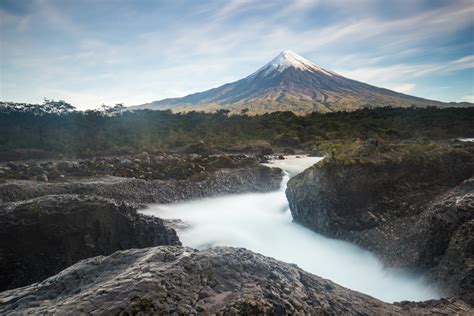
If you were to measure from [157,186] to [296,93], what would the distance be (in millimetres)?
122590

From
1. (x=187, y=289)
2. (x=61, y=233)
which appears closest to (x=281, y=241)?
(x=61, y=233)

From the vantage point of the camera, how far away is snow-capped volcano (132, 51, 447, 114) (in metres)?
114

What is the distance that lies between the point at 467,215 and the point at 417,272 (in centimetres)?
157

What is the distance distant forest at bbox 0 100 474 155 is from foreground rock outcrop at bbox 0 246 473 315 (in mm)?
28467

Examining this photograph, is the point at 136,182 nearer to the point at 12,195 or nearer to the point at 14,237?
the point at 12,195

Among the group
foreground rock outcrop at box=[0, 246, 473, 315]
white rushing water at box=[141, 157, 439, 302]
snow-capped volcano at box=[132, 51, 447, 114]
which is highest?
snow-capped volcano at box=[132, 51, 447, 114]

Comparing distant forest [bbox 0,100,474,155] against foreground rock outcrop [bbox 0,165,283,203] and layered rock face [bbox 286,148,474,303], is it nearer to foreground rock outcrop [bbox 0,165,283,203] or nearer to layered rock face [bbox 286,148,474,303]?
foreground rock outcrop [bbox 0,165,283,203]

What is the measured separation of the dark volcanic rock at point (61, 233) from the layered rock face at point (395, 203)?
523 centimetres

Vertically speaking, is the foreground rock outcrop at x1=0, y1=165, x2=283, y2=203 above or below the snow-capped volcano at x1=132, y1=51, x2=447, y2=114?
below

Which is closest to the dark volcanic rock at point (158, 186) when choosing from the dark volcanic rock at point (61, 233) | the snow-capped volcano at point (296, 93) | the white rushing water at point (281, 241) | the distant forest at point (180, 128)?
the white rushing water at point (281, 241)

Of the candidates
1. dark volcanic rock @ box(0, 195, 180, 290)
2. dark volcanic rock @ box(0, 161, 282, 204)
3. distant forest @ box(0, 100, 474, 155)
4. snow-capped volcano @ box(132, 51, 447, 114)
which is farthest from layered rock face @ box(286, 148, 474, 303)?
snow-capped volcano @ box(132, 51, 447, 114)

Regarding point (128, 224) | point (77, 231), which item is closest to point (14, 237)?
point (77, 231)

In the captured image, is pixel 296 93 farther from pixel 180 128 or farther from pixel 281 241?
pixel 281 241

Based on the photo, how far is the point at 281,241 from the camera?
11.8 meters
